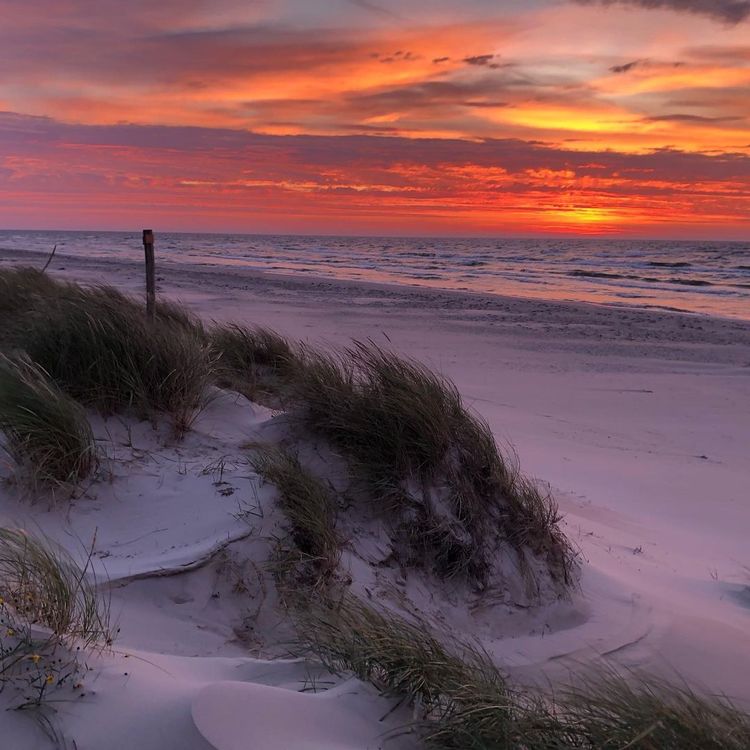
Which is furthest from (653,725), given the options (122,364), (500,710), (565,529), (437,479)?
(122,364)

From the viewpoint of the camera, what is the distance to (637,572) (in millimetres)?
5016

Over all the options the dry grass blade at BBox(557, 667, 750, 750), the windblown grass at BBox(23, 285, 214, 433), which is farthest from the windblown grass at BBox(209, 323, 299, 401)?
the dry grass blade at BBox(557, 667, 750, 750)

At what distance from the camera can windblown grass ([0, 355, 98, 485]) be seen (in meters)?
4.21

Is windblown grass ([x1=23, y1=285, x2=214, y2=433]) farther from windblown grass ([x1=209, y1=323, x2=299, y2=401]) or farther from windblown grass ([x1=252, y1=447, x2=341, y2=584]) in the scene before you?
windblown grass ([x1=252, y1=447, x2=341, y2=584])

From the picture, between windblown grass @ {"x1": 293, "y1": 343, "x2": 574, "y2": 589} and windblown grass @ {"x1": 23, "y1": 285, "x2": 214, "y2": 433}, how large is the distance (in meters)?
1.23

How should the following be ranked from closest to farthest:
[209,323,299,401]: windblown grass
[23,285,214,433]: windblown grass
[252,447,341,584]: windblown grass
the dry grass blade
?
1. the dry grass blade
2. [252,447,341,584]: windblown grass
3. [23,285,214,433]: windblown grass
4. [209,323,299,401]: windblown grass

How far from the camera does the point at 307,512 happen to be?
13.2ft

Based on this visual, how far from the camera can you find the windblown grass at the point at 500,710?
2.21 metres

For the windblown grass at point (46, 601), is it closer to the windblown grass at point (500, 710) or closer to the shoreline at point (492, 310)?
the windblown grass at point (500, 710)

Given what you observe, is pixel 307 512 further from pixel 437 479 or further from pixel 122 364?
pixel 122 364

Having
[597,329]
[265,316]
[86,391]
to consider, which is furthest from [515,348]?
[86,391]

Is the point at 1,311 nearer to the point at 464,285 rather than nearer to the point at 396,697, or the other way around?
the point at 396,697

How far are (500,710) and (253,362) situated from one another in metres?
5.85

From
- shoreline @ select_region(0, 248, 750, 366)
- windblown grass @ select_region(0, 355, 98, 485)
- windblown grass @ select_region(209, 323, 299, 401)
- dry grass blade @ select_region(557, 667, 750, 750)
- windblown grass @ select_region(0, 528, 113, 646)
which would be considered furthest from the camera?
shoreline @ select_region(0, 248, 750, 366)
